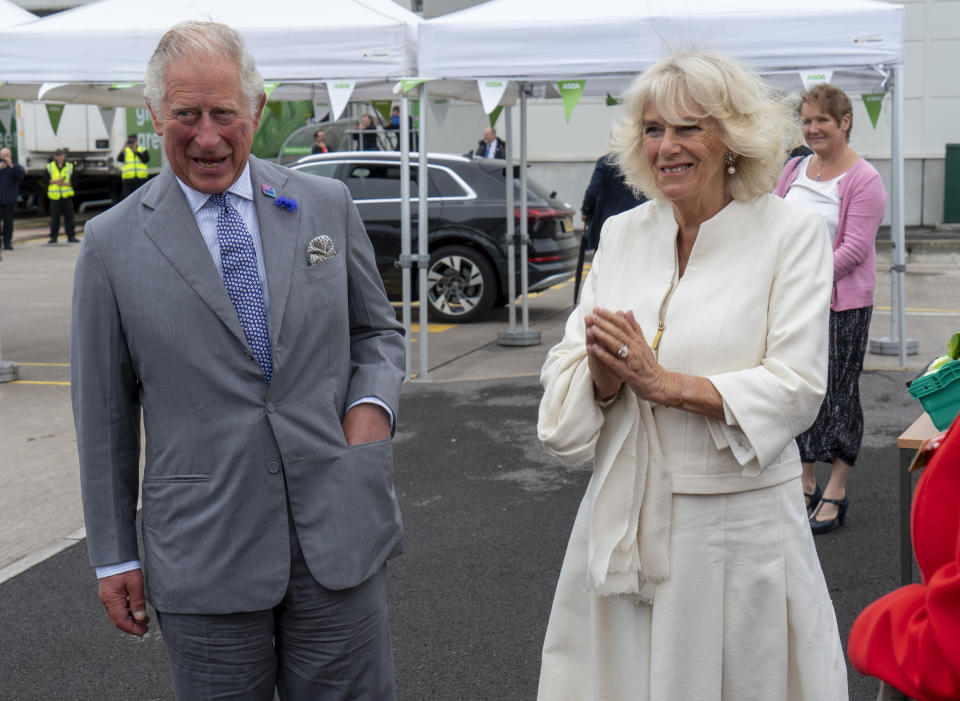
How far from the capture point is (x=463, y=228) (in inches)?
495

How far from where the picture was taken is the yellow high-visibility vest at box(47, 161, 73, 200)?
23.1 meters

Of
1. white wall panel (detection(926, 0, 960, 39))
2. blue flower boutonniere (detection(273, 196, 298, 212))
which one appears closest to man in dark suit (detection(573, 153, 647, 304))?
blue flower boutonniere (detection(273, 196, 298, 212))

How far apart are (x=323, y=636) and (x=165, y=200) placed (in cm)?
96

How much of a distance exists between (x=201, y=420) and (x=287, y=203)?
0.50m

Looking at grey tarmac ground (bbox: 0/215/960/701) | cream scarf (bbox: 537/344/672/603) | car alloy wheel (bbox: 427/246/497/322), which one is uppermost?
cream scarf (bbox: 537/344/672/603)

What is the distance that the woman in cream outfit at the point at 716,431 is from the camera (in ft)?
8.41

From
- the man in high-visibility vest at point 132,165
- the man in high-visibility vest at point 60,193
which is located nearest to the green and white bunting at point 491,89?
the man in high-visibility vest at point 60,193

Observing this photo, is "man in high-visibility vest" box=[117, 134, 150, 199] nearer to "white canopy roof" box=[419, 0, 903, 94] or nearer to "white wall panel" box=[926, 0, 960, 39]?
"white wall panel" box=[926, 0, 960, 39]

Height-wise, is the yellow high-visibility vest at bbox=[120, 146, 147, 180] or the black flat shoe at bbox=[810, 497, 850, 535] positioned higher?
the yellow high-visibility vest at bbox=[120, 146, 147, 180]

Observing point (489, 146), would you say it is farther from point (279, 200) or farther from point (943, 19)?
point (279, 200)

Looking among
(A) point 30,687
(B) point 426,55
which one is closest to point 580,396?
(A) point 30,687

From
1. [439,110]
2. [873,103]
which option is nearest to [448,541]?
[873,103]

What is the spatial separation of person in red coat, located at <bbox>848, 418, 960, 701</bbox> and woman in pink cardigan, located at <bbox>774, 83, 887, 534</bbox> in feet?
13.0

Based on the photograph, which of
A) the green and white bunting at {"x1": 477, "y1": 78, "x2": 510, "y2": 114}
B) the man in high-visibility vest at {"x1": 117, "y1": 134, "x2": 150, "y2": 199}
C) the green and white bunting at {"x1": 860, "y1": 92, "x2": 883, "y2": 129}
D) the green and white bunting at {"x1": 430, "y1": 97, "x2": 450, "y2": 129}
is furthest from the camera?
the man in high-visibility vest at {"x1": 117, "y1": 134, "x2": 150, "y2": 199}
